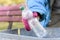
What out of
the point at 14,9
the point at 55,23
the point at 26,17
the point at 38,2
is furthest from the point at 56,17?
the point at 14,9

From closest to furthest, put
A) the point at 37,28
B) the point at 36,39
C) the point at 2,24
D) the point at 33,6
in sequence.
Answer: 1. the point at 36,39
2. the point at 37,28
3. the point at 33,6
4. the point at 2,24

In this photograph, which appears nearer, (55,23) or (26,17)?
(26,17)

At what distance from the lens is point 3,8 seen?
7.45 feet

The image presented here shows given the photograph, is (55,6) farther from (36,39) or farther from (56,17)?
(36,39)

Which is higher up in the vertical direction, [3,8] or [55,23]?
[3,8]

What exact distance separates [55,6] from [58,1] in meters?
0.05

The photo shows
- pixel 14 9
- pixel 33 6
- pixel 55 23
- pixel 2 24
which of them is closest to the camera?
pixel 33 6

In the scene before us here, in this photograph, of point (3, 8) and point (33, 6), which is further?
point (3, 8)

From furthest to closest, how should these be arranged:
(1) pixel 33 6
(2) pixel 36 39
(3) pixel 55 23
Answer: (3) pixel 55 23, (1) pixel 33 6, (2) pixel 36 39

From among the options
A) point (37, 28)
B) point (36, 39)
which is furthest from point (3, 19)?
point (36, 39)

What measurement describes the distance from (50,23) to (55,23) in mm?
38

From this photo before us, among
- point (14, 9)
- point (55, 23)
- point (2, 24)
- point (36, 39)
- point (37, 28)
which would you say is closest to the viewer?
point (36, 39)

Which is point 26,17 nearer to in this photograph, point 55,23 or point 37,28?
point 37,28

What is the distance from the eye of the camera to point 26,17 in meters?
0.96
